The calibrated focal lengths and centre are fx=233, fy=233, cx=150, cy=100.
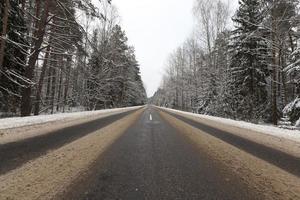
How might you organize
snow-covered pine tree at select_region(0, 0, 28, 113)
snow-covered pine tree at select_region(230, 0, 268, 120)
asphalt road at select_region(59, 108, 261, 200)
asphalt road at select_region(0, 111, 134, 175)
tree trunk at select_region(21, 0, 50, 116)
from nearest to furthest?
asphalt road at select_region(59, 108, 261, 200)
asphalt road at select_region(0, 111, 134, 175)
snow-covered pine tree at select_region(0, 0, 28, 113)
tree trunk at select_region(21, 0, 50, 116)
snow-covered pine tree at select_region(230, 0, 268, 120)

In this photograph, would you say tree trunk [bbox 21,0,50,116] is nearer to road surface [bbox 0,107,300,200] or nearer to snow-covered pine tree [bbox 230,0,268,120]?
road surface [bbox 0,107,300,200]

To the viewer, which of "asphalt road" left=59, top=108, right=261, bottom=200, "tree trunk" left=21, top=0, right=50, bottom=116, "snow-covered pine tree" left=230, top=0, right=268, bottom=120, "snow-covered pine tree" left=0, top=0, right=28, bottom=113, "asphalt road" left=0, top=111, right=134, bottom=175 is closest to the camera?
"asphalt road" left=59, top=108, right=261, bottom=200

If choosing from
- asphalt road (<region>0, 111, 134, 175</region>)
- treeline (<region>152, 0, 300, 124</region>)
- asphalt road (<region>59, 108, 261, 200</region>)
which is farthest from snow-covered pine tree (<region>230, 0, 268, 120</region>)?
asphalt road (<region>0, 111, 134, 175</region>)

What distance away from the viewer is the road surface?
3.45m

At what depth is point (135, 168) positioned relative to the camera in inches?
183

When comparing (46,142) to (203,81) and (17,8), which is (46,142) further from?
(203,81)

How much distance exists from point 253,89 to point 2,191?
27.1 metres

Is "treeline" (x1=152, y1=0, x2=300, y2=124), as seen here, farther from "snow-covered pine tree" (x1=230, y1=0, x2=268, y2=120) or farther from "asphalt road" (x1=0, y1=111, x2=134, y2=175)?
"asphalt road" (x1=0, y1=111, x2=134, y2=175)

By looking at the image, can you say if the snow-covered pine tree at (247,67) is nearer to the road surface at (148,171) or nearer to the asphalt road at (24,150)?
the road surface at (148,171)

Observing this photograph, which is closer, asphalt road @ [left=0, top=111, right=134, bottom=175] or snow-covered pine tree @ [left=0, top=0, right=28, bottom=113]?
asphalt road @ [left=0, top=111, right=134, bottom=175]

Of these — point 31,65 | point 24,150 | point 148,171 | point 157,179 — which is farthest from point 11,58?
point 157,179

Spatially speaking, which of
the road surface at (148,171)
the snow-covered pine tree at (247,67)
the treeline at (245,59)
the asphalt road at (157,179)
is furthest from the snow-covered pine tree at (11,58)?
the snow-covered pine tree at (247,67)

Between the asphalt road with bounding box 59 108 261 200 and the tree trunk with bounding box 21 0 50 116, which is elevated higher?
the tree trunk with bounding box 21 0 50 116

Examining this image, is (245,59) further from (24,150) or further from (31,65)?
(24,150)
